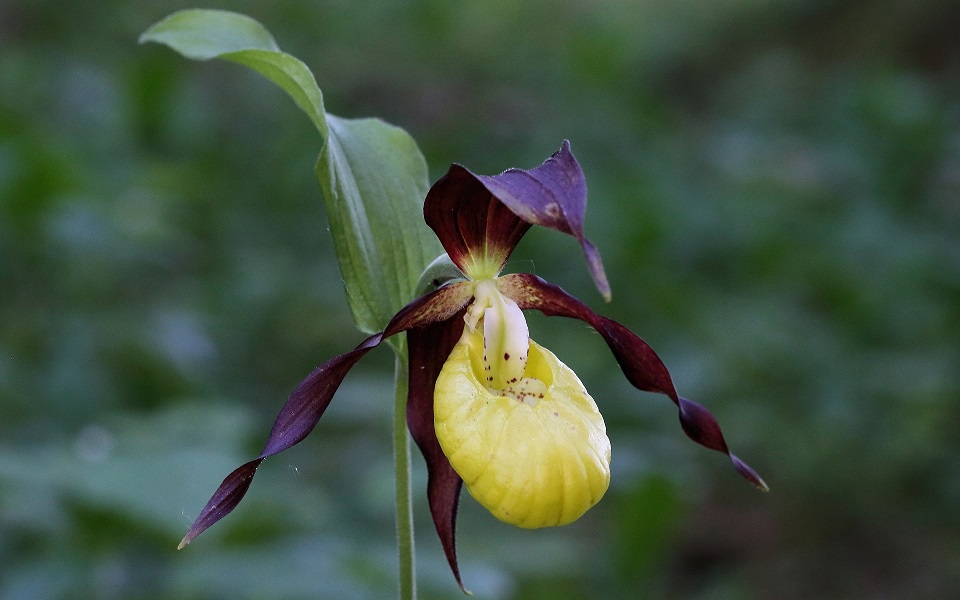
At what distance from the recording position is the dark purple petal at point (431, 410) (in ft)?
4.33

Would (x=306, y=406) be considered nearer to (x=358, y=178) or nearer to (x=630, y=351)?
(x=358, y=178)

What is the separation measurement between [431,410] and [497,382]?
0.37ft

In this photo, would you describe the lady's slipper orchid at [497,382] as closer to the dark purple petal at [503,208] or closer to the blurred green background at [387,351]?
the dark purple petal at [503,208]

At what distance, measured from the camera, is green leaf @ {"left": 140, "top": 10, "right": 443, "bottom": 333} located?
1186 millimetres

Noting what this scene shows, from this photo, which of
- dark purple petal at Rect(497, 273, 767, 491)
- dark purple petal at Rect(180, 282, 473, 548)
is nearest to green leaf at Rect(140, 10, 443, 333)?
dark purple petal at Rect(180, 282, 473, 548)

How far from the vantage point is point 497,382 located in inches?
51.3

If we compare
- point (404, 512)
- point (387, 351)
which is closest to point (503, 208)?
point (404, 512)

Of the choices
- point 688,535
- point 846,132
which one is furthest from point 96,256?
point 846,132

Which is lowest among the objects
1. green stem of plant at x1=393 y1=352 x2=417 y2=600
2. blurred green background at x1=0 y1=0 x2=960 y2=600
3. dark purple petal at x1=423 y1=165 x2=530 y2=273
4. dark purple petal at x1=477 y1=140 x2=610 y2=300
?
blurred green background at x1=0 y1=0 x2=960 y2=600

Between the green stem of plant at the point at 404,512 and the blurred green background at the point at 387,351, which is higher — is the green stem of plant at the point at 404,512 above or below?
above

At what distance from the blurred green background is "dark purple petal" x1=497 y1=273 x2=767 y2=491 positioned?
662 mm

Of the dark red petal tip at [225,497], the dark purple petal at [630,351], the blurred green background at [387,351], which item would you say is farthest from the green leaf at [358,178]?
the blurred green background at [387,351]

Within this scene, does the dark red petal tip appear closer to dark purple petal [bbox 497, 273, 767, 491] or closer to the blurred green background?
dark purple petal [bbox 497, 273, 767, 491]

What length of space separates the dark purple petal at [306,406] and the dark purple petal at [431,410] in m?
0.06
